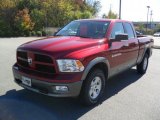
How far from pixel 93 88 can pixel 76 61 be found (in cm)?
96

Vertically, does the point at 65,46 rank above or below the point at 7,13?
below

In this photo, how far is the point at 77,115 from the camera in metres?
5.04

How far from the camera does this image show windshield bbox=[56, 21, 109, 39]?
620cm

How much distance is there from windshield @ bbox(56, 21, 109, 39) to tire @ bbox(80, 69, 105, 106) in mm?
991

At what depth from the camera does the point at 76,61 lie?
488 centimetres

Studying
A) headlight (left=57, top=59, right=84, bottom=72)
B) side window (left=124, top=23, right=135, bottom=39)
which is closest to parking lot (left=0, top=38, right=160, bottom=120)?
headlight (left=57, top=59, right=84, bottom=72)

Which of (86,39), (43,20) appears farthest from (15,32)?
(86,39)

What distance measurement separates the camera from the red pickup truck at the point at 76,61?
4.84 metres

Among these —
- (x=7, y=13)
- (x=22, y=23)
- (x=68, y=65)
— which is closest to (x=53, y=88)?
(x=68, y=65)

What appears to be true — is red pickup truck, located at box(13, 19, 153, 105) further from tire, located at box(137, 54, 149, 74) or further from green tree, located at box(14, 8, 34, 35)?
green tree, located at box(14, 8, 34, 35)

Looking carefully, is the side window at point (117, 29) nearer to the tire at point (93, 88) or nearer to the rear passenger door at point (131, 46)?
the rear passenger door at point (131, 46)

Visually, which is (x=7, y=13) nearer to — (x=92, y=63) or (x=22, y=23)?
(x=22, y=23)

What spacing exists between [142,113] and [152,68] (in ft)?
16.8

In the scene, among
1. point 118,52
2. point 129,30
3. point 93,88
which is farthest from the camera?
point 129,30
